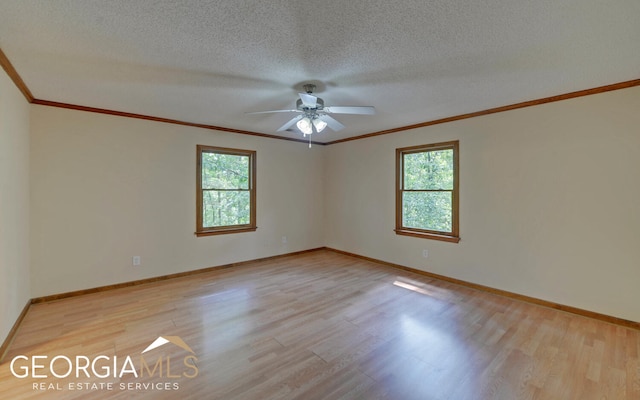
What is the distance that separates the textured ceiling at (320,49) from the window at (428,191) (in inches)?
43.1

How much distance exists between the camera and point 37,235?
3.28m

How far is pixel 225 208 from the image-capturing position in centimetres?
482

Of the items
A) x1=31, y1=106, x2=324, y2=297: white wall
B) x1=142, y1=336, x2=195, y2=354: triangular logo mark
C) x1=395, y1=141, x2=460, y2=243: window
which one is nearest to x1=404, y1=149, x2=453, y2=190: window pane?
x1=395, y1=141, x2=460, y2=243: window

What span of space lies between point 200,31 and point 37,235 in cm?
330

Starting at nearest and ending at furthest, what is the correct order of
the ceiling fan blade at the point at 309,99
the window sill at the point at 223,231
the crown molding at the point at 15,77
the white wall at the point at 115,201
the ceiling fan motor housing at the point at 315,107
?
the crown molding at the point at 15,77
the ceiling fan blade at the point at 309,99
the ceiling fan motor housing at the point at 315,107
the white wall at the point at 115,201
the window sill at the point at 223,231

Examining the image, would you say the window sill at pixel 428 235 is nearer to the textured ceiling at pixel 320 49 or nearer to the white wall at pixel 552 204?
the white wall at pixel 552 204

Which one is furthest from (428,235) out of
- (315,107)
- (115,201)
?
(115,201)

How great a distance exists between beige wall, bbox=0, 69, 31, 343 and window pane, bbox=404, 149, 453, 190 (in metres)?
4.84

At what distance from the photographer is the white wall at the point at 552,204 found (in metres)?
2.80

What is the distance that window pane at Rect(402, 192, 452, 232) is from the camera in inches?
167

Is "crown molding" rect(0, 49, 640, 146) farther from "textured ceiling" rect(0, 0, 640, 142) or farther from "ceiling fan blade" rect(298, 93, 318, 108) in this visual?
"ceiling fan blade" rect(298, 93, 318, 108)

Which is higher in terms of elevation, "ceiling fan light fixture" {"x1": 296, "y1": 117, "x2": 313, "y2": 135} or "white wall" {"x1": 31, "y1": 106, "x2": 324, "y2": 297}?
"ceiling fan light fixture" {"x1": 296, "y1": 117, "x2": 313, "y2": 135}

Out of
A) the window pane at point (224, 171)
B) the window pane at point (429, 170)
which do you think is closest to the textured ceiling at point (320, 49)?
the window pane at point (429, 170)

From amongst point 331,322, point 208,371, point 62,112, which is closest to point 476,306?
point 331,322
